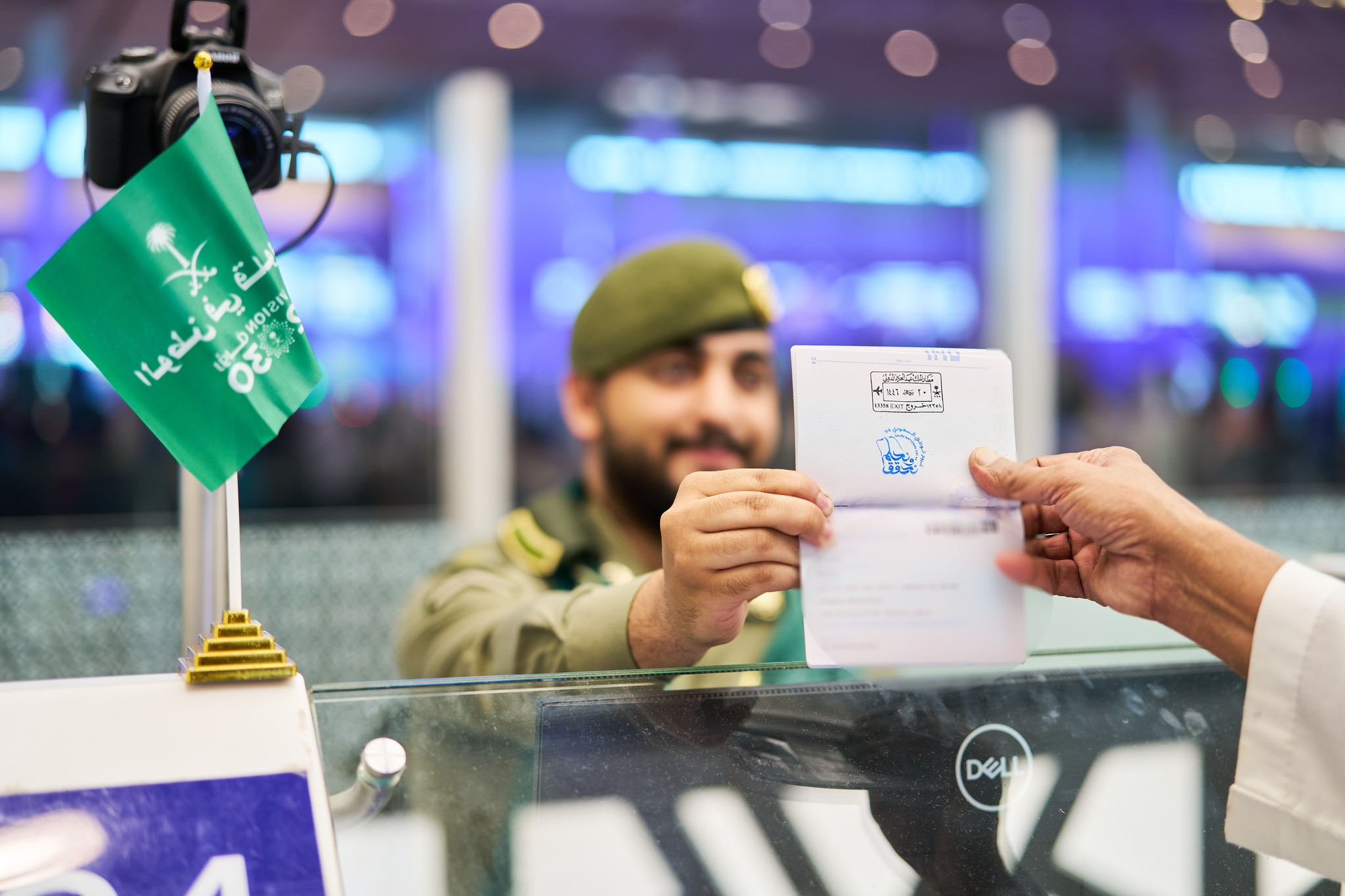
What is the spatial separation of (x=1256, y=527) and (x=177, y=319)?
4.33 meters

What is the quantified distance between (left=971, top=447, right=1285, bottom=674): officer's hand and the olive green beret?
873 mm

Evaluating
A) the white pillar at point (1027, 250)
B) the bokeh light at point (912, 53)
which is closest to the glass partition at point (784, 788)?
the white pillar at point (1027, 250)

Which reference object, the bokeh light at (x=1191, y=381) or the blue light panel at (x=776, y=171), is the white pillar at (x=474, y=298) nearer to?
the blue light panel at (x=776, y=171)

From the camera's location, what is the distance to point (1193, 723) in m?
0.97

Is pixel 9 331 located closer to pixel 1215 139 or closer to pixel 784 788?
pixel 784 788

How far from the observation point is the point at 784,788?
853 millimetres

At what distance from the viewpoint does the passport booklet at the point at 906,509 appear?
0.78 metres

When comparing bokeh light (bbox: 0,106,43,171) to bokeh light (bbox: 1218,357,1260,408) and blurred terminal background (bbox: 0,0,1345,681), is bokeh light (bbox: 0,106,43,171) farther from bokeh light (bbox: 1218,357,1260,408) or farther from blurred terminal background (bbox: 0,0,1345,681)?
bokeh light (bbox: 1218,357,1260,408)

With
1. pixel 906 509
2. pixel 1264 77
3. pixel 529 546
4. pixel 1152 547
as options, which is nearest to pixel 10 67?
pixel 529 546

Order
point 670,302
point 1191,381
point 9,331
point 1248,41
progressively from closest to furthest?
point 670,302
point 9,331
point 1248,41
point 1191,381

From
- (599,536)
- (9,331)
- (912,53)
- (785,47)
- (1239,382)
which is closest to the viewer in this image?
(599,536)

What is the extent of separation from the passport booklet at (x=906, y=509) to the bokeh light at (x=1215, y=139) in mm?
6501

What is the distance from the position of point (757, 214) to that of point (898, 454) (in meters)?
5.36

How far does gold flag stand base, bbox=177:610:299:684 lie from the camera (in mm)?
832
